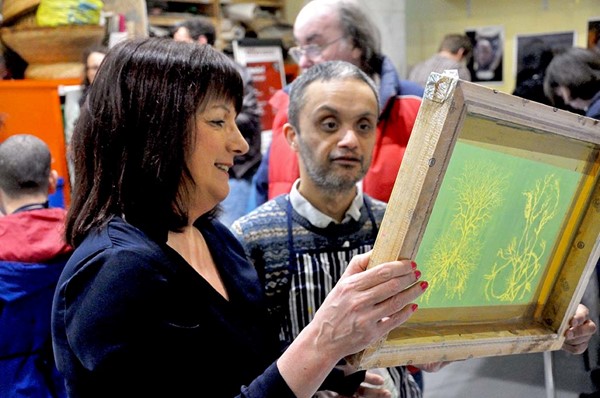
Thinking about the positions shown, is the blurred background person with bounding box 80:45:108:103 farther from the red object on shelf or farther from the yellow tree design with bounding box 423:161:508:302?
the yellow tree design with bounding box 423:161:508:302

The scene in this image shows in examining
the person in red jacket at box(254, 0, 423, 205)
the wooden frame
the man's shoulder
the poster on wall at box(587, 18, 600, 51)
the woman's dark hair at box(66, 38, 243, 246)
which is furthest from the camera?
the poster on wall at box(587, 18, 600, 51)

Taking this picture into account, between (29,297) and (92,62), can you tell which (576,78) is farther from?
(29,297)

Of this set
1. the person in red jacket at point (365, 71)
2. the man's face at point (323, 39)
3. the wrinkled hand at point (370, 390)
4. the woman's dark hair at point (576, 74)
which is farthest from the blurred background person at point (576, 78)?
the wrinkled hand at point (370, 390)

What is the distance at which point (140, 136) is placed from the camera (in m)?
0.93

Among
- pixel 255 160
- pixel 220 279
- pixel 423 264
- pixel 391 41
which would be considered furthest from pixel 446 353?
pixel 391 41

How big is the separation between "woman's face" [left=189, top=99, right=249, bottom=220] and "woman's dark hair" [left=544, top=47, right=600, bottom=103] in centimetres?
229

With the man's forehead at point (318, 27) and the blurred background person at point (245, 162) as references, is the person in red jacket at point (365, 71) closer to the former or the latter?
the man's forehead at point (318, 27)

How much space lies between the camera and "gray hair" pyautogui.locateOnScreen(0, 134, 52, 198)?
2.25 meters

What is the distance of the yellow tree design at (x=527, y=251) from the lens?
3.45 ft

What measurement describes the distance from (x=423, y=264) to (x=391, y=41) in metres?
2.97

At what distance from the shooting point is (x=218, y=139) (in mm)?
981

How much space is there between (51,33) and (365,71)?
1.74 m

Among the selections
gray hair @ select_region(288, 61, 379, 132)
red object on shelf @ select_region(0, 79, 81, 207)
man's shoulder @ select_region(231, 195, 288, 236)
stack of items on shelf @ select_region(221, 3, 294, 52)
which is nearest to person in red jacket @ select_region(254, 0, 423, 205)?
gray hair @ select_region(288, 61, 379, 132)

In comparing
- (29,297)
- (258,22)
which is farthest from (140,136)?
(258,22)
